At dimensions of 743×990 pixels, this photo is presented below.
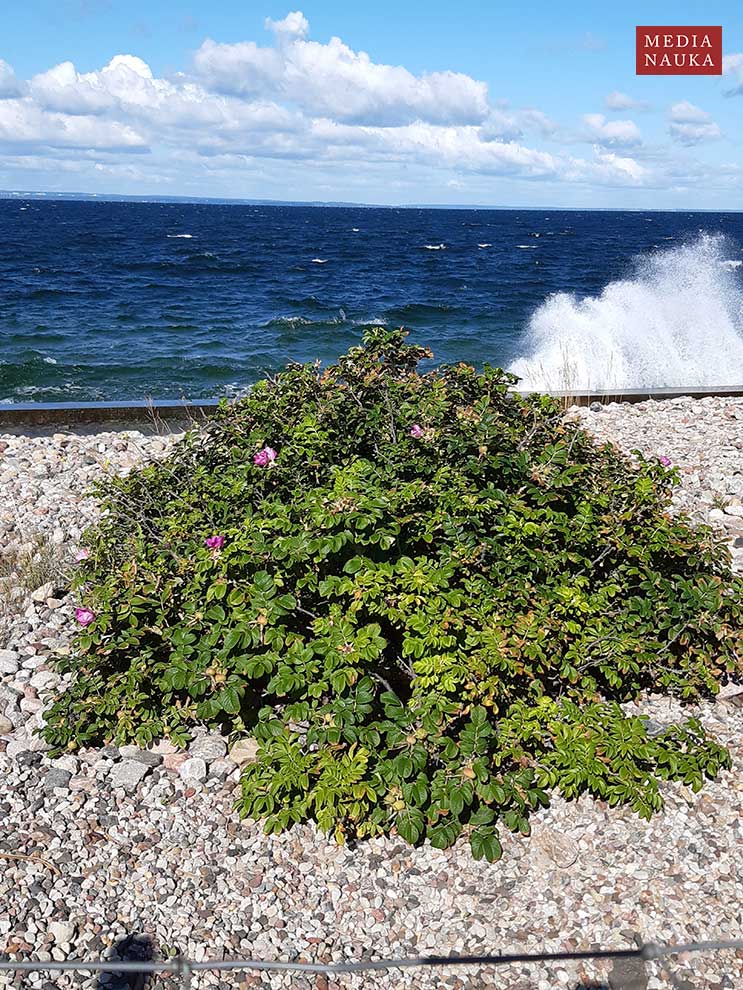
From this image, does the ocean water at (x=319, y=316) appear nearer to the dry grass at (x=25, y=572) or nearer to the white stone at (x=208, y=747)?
the dry grass at (x=25, y=572)

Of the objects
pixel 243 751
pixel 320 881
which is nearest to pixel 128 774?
pixel 243 751

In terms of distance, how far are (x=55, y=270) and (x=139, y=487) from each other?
98.1 feet

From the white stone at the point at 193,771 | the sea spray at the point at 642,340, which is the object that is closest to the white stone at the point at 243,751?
the white stone at the point at 193,771

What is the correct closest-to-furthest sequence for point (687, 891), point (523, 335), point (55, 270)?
1. point (687, 891)
2. point (523, 335)
3. point (55, 270)

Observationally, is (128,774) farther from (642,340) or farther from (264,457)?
(642,340)

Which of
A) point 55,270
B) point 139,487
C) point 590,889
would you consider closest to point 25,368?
point 139,487

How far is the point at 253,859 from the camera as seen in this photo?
3066 millimetres

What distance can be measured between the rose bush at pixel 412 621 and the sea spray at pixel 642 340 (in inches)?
262

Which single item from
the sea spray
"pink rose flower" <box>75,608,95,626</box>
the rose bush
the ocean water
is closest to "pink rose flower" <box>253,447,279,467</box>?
→ the rose bush

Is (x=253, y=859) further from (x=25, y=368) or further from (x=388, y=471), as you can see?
(x=25, y=368)

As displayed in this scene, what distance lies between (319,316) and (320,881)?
2020 cm

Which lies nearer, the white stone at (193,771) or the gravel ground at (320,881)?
the gravel ground at (320,881)

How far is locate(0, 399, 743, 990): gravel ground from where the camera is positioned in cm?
269

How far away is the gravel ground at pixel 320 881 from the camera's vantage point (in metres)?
2.69
